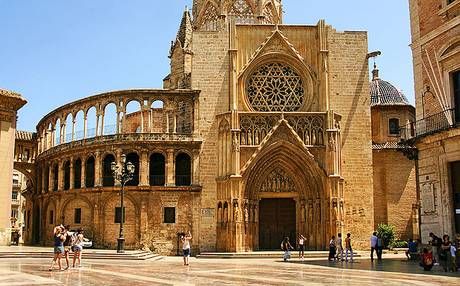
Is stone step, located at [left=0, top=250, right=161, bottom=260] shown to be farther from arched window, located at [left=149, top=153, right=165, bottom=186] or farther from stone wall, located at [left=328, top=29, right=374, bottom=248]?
stone wall, located at [left=328, top=29, right=374, bottom=248]

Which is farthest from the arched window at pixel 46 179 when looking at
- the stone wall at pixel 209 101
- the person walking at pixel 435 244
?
the person walking at pixel 435 244

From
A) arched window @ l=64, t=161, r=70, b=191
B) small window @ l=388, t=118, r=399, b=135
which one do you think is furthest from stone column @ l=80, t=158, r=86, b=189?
small window @ l=388, t=118, r=399, b=135

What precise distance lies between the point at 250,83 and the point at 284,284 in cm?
2113

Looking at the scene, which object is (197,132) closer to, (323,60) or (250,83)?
(250,83)

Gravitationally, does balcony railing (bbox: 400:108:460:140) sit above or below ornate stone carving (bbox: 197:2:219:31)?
below

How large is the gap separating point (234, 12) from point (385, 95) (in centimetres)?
1421

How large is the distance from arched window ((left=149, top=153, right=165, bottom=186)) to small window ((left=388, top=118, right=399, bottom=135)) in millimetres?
18738

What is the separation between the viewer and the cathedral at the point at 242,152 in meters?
31.6

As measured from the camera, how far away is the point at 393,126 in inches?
1629

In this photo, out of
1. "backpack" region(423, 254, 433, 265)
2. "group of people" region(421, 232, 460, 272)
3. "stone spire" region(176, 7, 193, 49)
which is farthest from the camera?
"stone spire" region(176, 7, 193, 49)

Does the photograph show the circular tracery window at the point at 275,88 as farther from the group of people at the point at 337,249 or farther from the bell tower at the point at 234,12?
the group of people at the point at 337,249

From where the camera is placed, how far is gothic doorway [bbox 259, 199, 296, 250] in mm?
32500

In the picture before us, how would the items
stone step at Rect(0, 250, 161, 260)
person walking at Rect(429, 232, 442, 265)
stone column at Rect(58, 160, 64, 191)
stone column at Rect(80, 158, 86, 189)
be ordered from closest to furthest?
person walking at Rect(429, 232, 442, 265), stone step at Rect(0, 250, 161, 260), stone column at Rect(80, 158, 86, 189), stone column at Rect(58, 160, 64, 191)

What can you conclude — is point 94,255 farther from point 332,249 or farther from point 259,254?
point 332,249
